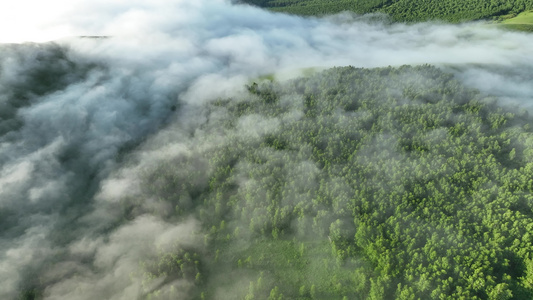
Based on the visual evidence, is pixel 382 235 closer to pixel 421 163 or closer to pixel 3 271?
pixel 421 163

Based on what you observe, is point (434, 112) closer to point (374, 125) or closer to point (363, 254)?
point (374, 125)

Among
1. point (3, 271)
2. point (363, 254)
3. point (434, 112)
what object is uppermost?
point (434, 112)

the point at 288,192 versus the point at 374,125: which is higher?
the point at 374,125

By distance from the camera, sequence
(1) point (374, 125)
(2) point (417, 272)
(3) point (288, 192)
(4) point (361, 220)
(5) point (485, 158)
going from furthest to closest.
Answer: (1) point (374, 125)
(5) point (485, 158)
(3) point (288, 192)
(4) point (361, 220)
(2) point (417, 272)

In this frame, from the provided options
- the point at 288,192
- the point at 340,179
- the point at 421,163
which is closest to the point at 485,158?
the point at 421,163

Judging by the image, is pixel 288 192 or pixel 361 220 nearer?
pixel 361 220

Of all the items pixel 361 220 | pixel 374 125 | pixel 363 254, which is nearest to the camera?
pixel 363 254

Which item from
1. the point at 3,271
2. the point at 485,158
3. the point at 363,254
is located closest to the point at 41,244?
the point at 3,271
